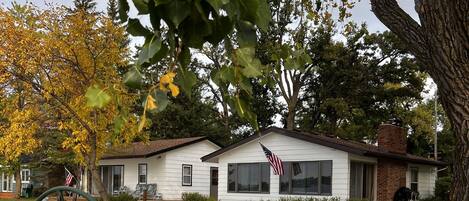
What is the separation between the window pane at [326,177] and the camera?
895 inches

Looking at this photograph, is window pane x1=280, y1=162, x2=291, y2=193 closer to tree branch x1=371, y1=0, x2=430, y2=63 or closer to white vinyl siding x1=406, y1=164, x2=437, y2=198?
white vinyl siding x1=406, y1=164, x2=437, y2=198

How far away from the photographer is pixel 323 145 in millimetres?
22938

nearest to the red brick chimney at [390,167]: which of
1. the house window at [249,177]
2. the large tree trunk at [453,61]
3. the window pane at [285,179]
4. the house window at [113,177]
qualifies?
the window pane at [285,179]

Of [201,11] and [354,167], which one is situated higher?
[201,11]

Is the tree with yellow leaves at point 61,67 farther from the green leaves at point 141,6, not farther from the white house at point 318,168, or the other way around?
the green leaves at point 141,6

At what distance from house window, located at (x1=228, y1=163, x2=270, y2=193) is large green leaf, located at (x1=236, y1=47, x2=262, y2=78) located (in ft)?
76.7

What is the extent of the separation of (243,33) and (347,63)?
3809 centimetres

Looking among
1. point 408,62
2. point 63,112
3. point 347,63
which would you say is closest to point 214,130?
point 347,63

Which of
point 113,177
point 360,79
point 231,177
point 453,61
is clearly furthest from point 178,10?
point 360,79

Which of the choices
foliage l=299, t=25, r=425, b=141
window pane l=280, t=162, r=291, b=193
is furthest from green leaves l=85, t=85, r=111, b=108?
foliage l=299, t=25, r=425, b=141

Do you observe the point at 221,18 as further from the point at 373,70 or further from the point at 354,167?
the point at 373,70

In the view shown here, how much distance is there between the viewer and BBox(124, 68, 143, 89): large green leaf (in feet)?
5.30

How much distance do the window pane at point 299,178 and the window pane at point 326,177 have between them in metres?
0.91

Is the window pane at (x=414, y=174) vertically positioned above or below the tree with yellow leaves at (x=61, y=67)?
below
